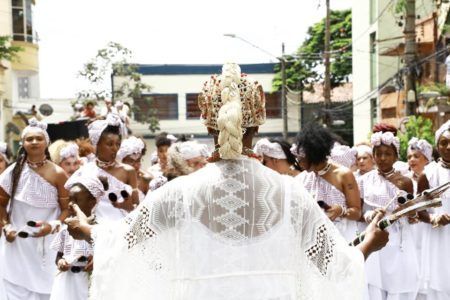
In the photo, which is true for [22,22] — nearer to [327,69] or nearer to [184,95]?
[327,69]

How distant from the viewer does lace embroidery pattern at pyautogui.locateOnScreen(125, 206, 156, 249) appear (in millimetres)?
4438

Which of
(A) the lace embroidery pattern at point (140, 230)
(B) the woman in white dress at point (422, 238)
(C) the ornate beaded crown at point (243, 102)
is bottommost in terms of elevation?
(B) the woman in white dress at point (422, 238)

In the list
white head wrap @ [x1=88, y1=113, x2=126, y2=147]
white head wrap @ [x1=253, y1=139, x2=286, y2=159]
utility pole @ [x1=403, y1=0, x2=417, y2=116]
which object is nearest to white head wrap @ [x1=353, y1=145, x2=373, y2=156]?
white head wrap @ [x1=253, y1=139, x2=286, y2=159]

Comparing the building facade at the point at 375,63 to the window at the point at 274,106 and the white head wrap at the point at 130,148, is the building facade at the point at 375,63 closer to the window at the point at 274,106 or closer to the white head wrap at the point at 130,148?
the window at the point at 274,106

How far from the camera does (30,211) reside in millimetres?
9344

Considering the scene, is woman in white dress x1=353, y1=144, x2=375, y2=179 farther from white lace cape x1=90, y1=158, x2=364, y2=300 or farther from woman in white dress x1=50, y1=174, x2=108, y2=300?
white lace cape x1=90, y1=158, x2=364, y2=300

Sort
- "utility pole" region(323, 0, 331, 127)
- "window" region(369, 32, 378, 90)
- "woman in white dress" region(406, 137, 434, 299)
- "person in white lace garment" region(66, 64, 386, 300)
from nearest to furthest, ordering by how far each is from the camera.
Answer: "person in white lace garment" region(66, 64, 386, 300), "woman in white dress" region(406, 137, 434, 299), "utility pole" region(323, 0, 331, 127), "window" region(369, 32, 378, 90)

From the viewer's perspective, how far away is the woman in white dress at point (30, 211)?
366 inches

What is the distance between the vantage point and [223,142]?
4.29m

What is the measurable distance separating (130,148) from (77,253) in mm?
3534

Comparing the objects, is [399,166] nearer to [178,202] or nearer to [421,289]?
[421,289]

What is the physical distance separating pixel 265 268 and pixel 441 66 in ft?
109

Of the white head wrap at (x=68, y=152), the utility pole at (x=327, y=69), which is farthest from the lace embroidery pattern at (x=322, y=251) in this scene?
the utility pole at (x=327, y=69)

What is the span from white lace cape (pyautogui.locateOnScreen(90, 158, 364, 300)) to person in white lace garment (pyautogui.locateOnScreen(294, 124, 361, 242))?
427 cm
